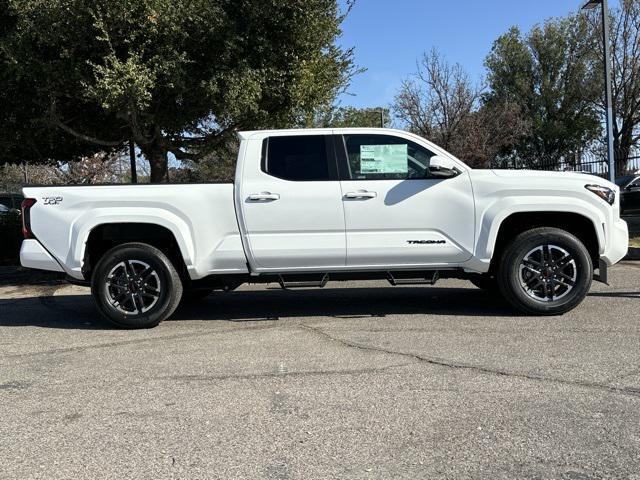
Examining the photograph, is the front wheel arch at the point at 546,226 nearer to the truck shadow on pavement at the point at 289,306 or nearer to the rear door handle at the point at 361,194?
the truck shadow on pavement at the point at 289,306

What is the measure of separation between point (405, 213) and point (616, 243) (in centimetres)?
232

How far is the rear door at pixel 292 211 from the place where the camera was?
6289 mm

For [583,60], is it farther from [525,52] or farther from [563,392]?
[563,392]

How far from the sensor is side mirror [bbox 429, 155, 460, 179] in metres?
6.17

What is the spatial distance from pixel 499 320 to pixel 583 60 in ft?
104

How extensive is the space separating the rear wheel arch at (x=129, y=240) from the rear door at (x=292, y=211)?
2.85 feet

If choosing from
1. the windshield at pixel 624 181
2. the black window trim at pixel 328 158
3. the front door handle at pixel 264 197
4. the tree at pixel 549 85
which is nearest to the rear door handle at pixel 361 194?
the black window trim at pixel 328 158

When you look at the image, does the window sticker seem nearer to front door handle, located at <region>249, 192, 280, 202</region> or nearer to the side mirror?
the side mirror

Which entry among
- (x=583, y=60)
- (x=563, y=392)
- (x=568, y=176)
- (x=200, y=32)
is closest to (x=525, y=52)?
(x=583, y=60)

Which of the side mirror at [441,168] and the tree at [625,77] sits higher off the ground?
the tree at [625,77]

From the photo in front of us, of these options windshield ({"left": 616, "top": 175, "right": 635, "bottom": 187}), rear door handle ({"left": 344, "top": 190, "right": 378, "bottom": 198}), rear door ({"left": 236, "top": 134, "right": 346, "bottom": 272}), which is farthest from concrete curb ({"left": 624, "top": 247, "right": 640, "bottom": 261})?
windshield ({"left": 616, "top": 175, "right": 635, "bottom": 187})

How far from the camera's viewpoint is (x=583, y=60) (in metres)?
33.2

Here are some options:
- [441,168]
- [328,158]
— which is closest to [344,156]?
[328,158]

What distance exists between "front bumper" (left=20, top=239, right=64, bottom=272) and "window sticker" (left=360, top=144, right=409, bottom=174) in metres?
3.50
